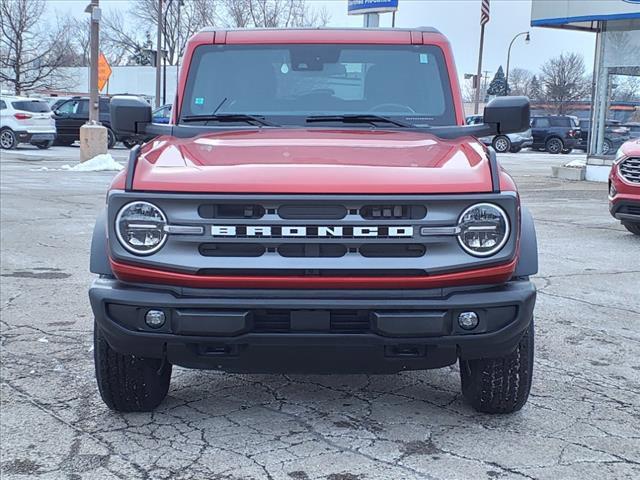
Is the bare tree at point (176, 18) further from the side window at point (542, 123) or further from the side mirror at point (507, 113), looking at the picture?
the side mirror at point (507, 113)

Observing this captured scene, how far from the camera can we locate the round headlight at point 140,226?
346 centimetres

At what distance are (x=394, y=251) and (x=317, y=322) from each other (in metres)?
0.44

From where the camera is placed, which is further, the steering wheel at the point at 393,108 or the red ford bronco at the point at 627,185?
the red ford bronco at the point at 627,185

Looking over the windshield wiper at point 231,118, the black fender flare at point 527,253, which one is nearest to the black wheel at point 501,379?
the black fender flare at point 527,253

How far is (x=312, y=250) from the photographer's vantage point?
3432mm

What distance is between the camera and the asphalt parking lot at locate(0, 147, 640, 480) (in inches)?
141

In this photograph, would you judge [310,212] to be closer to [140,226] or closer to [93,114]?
[140,226]

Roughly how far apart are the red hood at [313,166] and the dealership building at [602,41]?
16182 mm

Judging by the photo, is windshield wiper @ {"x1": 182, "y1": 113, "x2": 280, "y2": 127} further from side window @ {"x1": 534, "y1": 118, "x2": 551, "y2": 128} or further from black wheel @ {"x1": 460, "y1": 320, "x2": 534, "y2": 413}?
side window @ {"x1": 534, "y1": 118, "x2": 551, "y2": 128}

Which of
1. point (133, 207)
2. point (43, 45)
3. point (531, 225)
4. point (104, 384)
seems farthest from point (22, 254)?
point (43, 45)

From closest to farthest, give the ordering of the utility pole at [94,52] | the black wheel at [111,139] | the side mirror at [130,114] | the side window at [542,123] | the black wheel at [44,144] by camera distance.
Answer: the side mirror at [130,114], the utility pole at [94,52], the black wheel at [44,144], the black wheel at [111,139], the side window at [542,123]

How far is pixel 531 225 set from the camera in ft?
12.6

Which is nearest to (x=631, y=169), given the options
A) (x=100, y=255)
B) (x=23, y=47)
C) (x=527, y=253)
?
(x=527, y=253)

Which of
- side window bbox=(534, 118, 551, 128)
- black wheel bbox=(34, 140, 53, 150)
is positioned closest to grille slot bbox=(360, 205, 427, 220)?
black wheel bbox=(34, 140, 53, 150)
